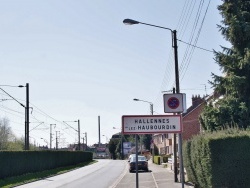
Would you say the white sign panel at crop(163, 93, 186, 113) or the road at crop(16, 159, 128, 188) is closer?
the white sign panel at crop(163, 93, 186, 113)

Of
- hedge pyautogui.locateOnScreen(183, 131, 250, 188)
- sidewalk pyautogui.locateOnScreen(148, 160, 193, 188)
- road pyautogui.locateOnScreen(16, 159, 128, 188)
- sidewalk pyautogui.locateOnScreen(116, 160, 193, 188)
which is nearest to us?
hedge pyautogui.locateOnScreen(183, 131, 250, 188)

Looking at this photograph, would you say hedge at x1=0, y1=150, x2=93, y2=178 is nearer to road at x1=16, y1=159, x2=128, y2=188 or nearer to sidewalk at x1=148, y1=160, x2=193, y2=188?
road at x1=16, y1=159, x2=128, y2=188

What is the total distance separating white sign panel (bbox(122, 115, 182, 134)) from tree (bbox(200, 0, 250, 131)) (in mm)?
11537

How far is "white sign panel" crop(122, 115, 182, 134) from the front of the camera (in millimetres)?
11531

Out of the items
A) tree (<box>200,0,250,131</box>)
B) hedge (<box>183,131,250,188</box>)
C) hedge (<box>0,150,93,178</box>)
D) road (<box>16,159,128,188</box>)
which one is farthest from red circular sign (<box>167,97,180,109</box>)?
hedge (<box>0,150,93,178</box>)

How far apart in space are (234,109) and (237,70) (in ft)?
6.72

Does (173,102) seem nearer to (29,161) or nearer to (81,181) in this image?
(81,181)

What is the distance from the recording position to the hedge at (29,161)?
33750 millimetres

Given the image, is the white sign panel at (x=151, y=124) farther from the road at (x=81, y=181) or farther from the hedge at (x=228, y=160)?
the road at (x=81, y=181)

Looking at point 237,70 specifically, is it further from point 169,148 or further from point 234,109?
point 169,148

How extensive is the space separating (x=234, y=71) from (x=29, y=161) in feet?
76.8

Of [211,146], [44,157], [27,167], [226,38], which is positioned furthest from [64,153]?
[211,146]

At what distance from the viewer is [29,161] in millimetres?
40375

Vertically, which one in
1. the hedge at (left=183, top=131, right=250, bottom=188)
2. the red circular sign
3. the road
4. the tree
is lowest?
the road
